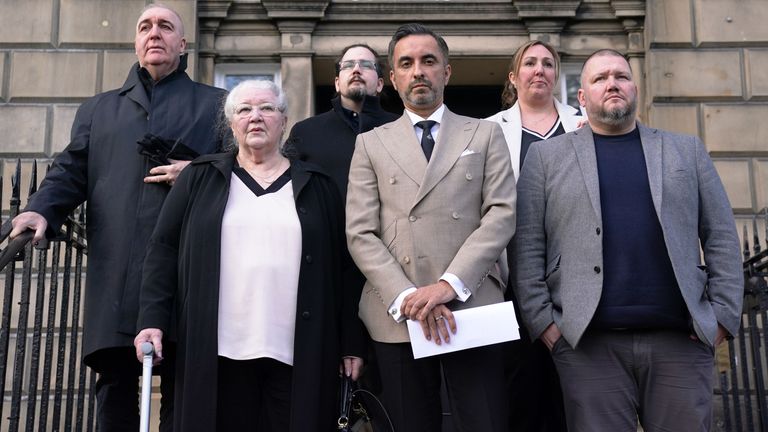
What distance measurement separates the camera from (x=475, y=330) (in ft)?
12.7

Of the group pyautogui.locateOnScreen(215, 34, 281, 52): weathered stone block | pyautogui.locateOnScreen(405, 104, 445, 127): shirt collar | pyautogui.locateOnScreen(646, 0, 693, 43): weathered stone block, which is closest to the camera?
pyautogui.locateOnScreen(405, 104, 445, 127): shirt collar

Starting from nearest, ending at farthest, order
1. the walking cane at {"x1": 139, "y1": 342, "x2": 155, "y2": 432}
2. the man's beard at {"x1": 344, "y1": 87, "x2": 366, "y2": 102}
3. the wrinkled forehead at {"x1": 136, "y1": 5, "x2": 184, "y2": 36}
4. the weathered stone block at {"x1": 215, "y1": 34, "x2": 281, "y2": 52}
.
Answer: the walking cane at {"x1": 139, "y1": 342, "x2": 155, "y2": 432}, the wrinkled forehead at {"x1": 136, "y1": 5, "x2": 184, "y2": 36}, the man's beard at {"x1": 344, "y1": 87, "x2": 366, "y2": 102}, the weathered stone block at {"x1": 215, "y1": 34, "x2": 281, "y2": 52}

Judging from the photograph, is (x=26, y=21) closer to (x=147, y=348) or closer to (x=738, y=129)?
(x=147, y=348)

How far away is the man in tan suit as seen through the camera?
3902mm

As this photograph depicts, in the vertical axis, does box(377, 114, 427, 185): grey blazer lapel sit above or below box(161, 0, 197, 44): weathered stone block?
below

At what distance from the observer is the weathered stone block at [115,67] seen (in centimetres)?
862

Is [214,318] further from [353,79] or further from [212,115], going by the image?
[353,79]

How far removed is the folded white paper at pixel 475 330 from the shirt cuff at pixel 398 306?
6cm

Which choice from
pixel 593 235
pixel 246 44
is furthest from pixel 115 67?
pixel 593 235

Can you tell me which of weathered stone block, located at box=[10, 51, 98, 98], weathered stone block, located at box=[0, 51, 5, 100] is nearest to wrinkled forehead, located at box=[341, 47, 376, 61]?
weathered stone block, located at box=[10, 51, 98, 98]

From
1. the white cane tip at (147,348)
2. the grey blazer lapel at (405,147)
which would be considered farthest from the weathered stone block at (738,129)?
the white cane tip at (147,348)

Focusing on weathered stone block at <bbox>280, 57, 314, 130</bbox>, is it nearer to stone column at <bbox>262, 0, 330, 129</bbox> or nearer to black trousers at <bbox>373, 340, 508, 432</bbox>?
stone column at <bbox>262, 0, 330, 129</bbox>

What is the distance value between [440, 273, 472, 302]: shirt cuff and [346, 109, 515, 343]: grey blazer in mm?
19

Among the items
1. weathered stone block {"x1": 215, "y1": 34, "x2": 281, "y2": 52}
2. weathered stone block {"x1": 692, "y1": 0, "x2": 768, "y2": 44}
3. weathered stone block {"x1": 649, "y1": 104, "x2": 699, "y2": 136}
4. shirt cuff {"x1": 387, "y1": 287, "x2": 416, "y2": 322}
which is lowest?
shirt cuff {"x1": 387, "y1": 287, "x2": 416, "y2": 322}
